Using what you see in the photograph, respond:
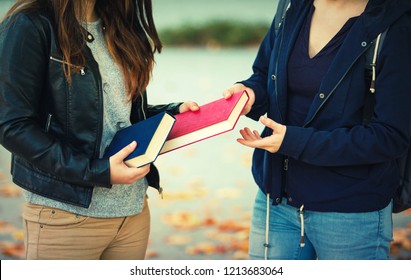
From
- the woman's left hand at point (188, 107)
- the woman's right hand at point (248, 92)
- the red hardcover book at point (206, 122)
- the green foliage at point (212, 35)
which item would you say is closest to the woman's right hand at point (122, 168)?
the red hardcover book at point (206, 122)

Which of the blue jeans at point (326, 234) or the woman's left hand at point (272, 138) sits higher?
the woman's left hand at point (272, 138)

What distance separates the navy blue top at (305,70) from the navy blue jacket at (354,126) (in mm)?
26

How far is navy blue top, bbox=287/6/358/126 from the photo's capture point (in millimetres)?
2148

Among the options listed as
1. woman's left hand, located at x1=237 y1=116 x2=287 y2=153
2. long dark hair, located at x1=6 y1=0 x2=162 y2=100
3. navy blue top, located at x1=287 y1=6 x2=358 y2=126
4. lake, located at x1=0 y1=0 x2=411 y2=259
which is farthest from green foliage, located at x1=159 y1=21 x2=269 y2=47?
woman's left hand, located at x1=237 y1=116 x2=287 y2=153

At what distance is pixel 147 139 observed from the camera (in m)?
2.01

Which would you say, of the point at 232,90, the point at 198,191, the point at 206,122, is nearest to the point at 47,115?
the point at 206,122

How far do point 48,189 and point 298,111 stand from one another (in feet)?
3.19

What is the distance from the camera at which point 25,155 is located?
6.32 ft

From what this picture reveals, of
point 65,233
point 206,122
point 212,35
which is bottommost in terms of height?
point 212,35

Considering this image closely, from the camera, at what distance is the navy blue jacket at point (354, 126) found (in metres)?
2.03

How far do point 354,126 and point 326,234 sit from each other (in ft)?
1.41

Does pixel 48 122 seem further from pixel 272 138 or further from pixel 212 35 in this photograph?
pixel 212 35

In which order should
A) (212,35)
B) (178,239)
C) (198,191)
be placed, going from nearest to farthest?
(178,239) < (198,191) < (212,35)

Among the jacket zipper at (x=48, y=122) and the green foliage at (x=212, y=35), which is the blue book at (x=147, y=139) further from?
the green foliage at (x=212, y=35)
